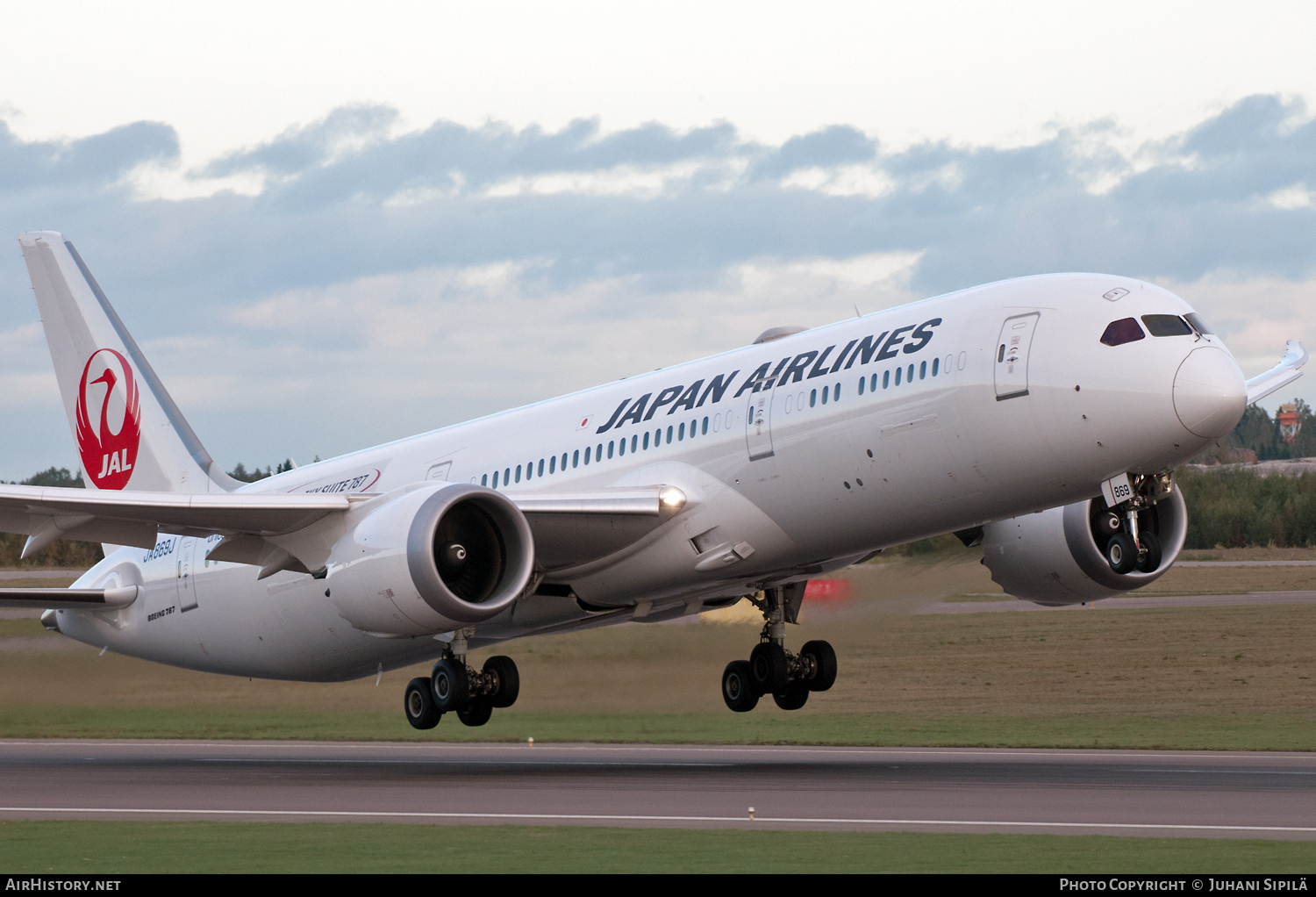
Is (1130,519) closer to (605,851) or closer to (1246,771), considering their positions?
(1246,771)

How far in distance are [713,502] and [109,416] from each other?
56.2 ft

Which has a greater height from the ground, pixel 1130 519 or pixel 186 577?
pixel 186 577

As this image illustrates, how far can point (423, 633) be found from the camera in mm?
25828

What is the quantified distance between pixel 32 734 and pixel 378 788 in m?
20.9

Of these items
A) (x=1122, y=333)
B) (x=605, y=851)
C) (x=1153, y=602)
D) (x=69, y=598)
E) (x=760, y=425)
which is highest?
→ (x=1122, y=333)

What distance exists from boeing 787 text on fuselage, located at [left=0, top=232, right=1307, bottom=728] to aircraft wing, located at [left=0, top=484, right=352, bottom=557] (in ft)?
0.21

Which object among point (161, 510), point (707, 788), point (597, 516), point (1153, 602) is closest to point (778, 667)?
point (707, 788)

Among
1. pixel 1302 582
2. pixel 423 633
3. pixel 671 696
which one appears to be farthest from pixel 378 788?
pixel 1302 582

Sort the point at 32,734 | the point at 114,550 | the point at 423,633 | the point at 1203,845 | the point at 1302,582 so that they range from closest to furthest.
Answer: the point at 1203,845 < the point at 423,633 < the point at 114,550 < the point at 32,734 < the point at 1302,582

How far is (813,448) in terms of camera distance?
25.3 m

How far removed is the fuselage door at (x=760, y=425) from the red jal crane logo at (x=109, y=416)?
16765 millimetres

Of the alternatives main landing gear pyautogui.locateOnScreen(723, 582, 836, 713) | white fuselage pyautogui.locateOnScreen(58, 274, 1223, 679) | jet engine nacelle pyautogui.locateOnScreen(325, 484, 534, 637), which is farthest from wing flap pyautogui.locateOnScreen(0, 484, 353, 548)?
main landing gear pyautogui.locateOnScreen(723, 582, 836, 713)

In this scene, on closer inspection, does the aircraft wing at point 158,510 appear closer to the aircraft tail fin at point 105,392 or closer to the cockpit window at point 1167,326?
the aircraft tail fin at point 105,392
